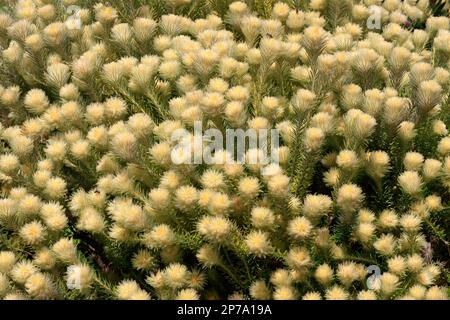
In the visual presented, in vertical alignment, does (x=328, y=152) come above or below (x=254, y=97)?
below

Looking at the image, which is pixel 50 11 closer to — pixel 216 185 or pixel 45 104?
pixel 45 104

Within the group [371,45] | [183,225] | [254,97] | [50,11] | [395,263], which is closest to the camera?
[395,263]

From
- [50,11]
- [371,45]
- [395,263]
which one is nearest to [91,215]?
[395,263]

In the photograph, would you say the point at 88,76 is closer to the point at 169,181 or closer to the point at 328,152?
the point at 169,181

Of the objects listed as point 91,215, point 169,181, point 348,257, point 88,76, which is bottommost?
point 348,257

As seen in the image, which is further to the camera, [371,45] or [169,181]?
[371,45]

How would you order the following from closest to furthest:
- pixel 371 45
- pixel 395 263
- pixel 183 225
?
pixel 395 263 → pixel 183 225 → pixel 371 45

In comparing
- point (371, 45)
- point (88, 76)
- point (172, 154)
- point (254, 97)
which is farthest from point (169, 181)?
point (371, 45)
